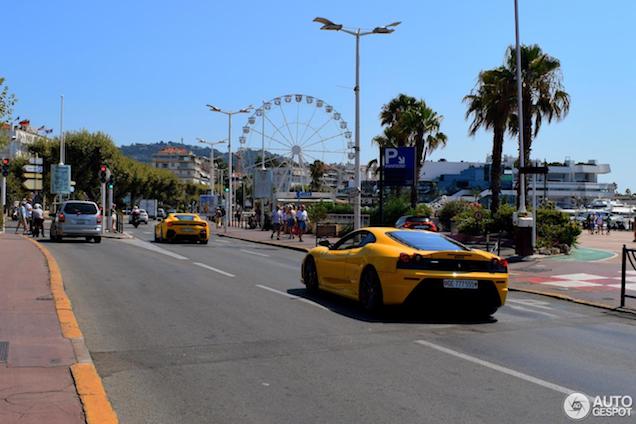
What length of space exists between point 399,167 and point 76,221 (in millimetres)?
13324

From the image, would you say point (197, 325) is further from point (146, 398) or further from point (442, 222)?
point (442, 222)

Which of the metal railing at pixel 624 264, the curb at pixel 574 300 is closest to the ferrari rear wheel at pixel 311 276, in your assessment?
the curb at pixel 574 300

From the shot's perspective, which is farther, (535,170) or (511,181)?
(511,181)

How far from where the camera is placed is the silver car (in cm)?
2659

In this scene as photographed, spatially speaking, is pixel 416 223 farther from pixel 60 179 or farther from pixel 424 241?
pixel 60 179

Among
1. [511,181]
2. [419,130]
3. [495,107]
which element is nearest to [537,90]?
[495,107]

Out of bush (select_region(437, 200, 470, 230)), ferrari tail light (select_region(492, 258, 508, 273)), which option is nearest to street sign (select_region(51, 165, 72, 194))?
bush (select_region(437, 200, 470, 230))

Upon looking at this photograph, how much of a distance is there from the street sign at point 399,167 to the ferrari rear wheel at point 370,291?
63.1 ft

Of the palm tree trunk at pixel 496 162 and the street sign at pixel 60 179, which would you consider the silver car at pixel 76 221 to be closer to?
the palm tree trunk at pixel 496 162

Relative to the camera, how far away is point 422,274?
31.0 feet

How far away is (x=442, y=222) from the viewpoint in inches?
1448

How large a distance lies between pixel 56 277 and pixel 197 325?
17.2 ft

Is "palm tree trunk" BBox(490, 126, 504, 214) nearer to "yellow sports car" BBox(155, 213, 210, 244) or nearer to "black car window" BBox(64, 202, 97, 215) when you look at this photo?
"yellow sports car" BBox(155, 213, 210, 244)

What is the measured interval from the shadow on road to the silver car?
1760 cm
